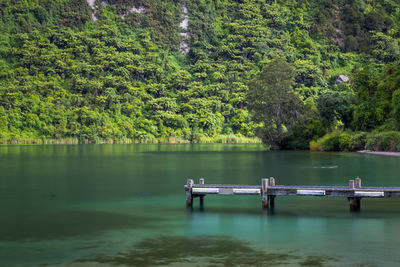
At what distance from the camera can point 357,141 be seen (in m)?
91.5

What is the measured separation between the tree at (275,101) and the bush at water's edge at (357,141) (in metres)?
6.02

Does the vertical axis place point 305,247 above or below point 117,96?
below

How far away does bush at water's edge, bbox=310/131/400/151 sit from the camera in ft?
278

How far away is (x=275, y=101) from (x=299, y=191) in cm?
7449

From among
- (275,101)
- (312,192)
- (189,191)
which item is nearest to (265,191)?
(312,192)

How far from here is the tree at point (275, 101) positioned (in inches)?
4028

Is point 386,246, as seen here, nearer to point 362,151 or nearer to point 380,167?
point 380,167

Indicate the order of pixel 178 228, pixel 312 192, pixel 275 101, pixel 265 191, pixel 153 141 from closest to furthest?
1. pixel 178 228
2. pixel 312 192
3. pixel 265 191
4. pixel 275 101
5. pixel 153 141

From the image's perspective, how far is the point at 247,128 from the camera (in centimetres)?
17700

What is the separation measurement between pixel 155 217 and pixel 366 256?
34.6 ft

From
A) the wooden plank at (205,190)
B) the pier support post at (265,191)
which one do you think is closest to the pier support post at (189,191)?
the wooden plank at (205,190)

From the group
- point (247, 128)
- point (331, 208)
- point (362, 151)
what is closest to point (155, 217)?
point (331, 208)

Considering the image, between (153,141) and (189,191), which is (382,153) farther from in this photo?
(153,141)

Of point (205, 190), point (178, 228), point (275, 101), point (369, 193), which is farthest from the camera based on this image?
point (275, 101)
